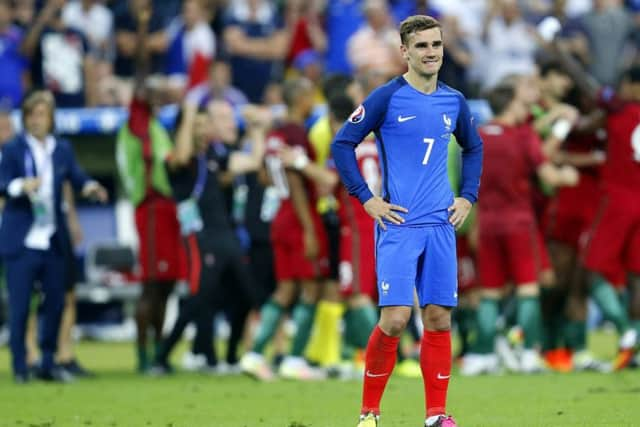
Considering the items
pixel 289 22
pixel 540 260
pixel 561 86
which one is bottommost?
pixel 540 260

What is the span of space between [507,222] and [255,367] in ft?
9.11

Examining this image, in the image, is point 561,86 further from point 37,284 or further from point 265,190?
point 37,284

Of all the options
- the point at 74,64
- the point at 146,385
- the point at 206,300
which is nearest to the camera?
the point at 146,385

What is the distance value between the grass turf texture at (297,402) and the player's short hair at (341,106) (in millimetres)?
2481

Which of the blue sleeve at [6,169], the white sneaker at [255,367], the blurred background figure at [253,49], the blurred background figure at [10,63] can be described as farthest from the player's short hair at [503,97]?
the blurred background figure at [10,63]

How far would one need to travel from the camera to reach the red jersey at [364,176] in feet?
45.0

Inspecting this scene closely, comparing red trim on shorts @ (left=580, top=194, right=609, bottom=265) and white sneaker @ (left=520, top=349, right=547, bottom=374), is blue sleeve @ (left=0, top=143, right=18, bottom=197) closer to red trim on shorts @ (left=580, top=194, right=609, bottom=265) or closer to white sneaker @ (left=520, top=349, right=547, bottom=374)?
white sneaker @ (left=520, top=349, right=547, bottom=374)

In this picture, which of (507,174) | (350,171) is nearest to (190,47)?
(507,174)

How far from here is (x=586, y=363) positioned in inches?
581

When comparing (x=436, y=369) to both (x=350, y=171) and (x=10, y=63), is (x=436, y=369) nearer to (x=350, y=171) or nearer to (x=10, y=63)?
(x=350, y=171)

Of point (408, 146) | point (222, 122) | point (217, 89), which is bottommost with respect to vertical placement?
point (408, 146)

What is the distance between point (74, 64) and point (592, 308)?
8.05 metres

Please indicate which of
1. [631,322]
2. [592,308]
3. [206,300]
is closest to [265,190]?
[206,300]

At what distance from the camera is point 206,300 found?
48.4 ft
